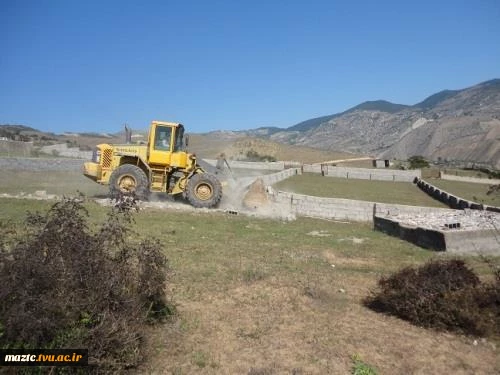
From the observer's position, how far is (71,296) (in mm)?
3830

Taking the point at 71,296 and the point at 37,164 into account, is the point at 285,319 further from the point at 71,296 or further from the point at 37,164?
the point at 37,164

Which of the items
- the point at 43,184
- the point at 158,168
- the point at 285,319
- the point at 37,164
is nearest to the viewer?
the point at 285,319

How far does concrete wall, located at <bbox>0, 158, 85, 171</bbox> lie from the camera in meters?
24.8

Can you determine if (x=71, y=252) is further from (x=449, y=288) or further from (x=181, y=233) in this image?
(x=181, y=233)

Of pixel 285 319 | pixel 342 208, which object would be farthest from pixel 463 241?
pixel 285 319

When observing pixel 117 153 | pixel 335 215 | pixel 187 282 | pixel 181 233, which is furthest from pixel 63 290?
pixel 335 215

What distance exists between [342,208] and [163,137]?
7419 mm

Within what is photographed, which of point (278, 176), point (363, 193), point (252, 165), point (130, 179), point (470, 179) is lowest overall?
point (363, 193)

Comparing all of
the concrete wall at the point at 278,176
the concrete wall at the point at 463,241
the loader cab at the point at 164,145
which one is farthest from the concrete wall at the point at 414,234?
the concrete wall at the point at 278,176

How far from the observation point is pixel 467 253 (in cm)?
1043

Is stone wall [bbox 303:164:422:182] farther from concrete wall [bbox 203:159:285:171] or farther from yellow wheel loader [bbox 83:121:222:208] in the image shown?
yellow wheel loader [bbox 83:121:222:208]

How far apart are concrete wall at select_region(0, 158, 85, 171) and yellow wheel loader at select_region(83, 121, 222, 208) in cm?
1317

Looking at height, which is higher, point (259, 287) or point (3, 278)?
point (3, 278)

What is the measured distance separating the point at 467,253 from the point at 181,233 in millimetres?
6899
